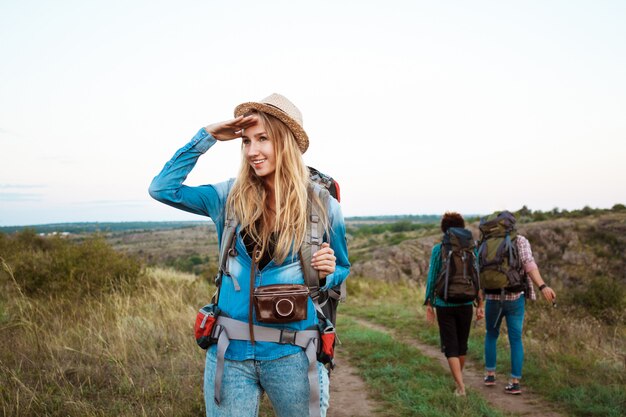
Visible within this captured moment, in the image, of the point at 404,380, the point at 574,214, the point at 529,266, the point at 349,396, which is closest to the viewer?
the point at 349,396

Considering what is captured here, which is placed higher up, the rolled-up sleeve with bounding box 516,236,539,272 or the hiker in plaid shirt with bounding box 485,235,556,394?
the rolled-up sleeve with bounding box 516,236,539,272

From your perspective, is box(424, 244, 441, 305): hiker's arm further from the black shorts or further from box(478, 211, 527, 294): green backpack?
box(478, 211, 527, 294): green backpack

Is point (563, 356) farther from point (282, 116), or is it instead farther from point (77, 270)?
point (77, 270)

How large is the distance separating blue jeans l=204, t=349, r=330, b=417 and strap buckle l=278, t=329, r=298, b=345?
0.22ft

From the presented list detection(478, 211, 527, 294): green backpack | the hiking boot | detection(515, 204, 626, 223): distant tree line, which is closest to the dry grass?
detection(478, 211, 527, 294): green backpack

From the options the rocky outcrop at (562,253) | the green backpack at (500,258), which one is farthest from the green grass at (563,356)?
the rocky outcrop at (562,253)

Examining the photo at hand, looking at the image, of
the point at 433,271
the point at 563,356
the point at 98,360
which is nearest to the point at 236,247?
the point at 98,360

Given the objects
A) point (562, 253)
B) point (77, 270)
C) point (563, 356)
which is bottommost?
point (562, 253)

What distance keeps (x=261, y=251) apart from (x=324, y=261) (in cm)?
29

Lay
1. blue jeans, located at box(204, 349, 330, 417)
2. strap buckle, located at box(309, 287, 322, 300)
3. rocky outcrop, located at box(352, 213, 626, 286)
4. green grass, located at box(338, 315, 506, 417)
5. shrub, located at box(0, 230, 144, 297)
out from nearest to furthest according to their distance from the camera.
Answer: blue jeans, located at box(204, 349, 330, 417), strap buckle, located at box(309, 287, 322, 300), green grass, located at box(338, 315, 506, 417), shrub, located at box(0, 230, 144, 297), rocky outcrop, located at box(352, 213, 626, 286)

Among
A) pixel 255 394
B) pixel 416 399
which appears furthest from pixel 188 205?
pixel 416 399

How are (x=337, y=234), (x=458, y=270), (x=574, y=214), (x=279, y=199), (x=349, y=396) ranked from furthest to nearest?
(x=574, y=214)
(x=349, y=396)
(x=458, y=270)
(x=337, y=234)
(x=279, y=199)

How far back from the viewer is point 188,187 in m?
→ 2.49

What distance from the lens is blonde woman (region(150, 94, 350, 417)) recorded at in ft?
7.50
